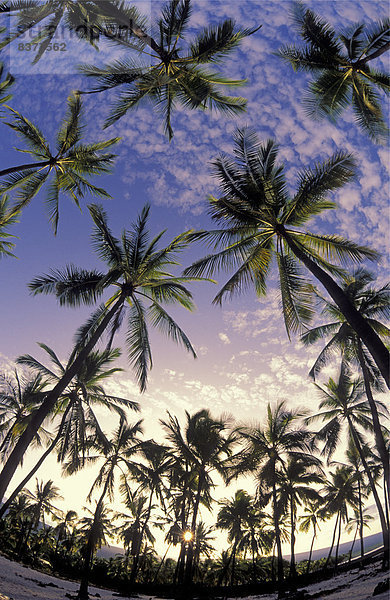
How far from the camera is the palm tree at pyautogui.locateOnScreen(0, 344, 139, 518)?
1475cm

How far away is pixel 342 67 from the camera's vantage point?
9633mm

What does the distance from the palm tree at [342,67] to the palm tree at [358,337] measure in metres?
7.03

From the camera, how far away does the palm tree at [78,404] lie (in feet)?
48.4

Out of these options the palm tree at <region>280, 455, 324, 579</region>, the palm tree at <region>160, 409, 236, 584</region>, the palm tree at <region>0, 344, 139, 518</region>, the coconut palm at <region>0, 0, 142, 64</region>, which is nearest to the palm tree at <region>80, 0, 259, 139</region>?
the coconut palm at <region>0, 0, 142, 64</region>

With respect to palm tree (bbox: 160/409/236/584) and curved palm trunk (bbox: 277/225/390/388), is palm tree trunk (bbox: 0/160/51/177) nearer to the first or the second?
curved palm trunk (bbox: 277/225/390/388)

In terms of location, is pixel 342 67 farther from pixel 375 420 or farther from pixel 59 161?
pixel 375 420

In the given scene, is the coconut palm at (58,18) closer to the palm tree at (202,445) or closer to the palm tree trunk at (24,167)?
the palm tree trunk at (24,167)

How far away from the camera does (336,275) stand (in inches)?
476

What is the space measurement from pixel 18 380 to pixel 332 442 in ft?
75.7

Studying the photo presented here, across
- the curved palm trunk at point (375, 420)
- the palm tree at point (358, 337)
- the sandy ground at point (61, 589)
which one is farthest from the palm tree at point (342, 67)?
the sandy ground at point (61, 589)

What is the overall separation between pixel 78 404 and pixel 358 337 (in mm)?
14438

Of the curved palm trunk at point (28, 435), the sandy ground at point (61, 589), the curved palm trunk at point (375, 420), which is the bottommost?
the sandy ground at point (61, 589)

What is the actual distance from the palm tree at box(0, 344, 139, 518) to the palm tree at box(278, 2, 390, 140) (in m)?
13.4

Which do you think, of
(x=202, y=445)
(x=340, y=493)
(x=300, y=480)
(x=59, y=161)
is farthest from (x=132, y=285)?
(x=340, y=493)
